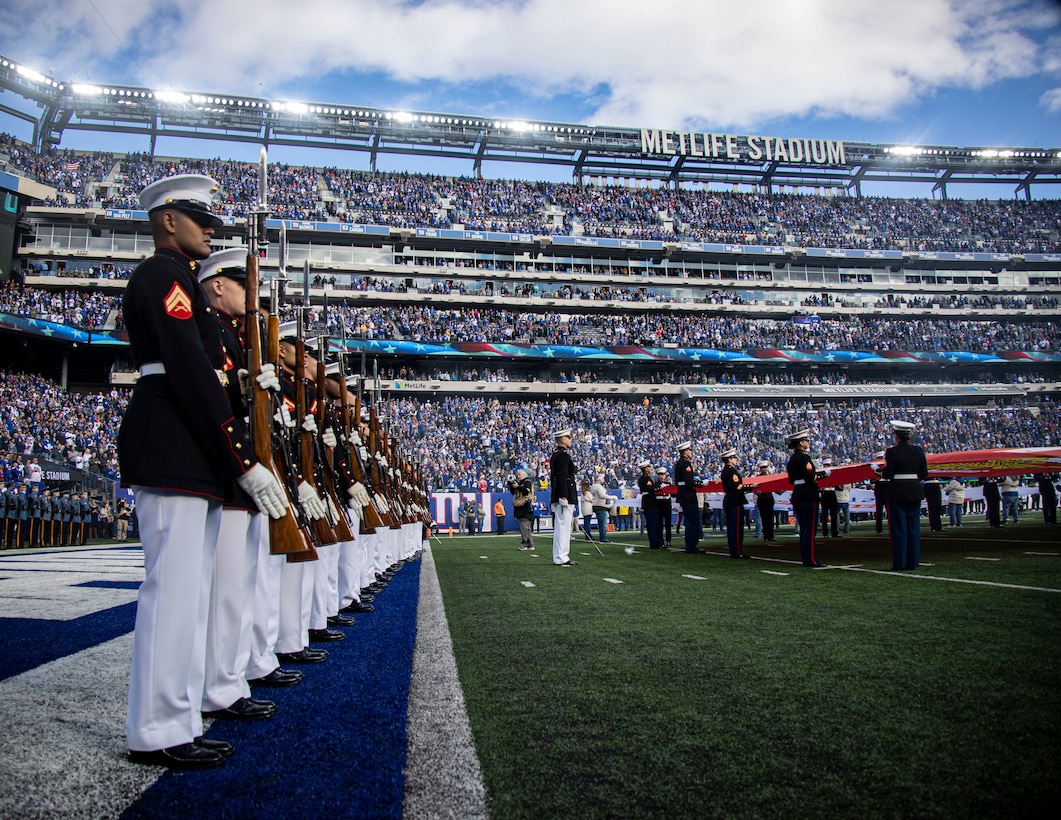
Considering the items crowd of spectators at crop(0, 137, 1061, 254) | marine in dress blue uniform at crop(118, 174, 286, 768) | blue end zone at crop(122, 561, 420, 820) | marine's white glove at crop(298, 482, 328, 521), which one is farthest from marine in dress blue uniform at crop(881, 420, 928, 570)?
crowd of spectators at crop(0, 137, 1061, 254)

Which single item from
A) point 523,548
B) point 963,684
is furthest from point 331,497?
point 523,548

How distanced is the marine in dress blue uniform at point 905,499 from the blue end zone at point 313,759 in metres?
6.80

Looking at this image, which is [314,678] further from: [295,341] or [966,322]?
[966,322]

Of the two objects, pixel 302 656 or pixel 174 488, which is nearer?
pixel 174 488

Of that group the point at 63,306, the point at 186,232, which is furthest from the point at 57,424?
the point at 186,232

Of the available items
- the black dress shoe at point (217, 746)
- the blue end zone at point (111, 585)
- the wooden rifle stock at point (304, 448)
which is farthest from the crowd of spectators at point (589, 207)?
the black dress shoe at point (217, 746)

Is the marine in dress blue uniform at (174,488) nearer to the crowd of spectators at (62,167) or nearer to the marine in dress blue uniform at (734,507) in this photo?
the marine in dress blue uniform at (734,507)

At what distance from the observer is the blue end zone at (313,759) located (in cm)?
209

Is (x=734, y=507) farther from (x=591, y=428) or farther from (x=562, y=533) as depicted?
(x=591, y=428)

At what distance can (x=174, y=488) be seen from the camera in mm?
2721

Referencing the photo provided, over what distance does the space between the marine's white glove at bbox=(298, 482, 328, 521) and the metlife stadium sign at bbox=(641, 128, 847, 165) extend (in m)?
55.2

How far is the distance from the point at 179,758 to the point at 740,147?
199 ft

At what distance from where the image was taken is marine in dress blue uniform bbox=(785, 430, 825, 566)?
970cm

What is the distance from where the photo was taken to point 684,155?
5553 cm
